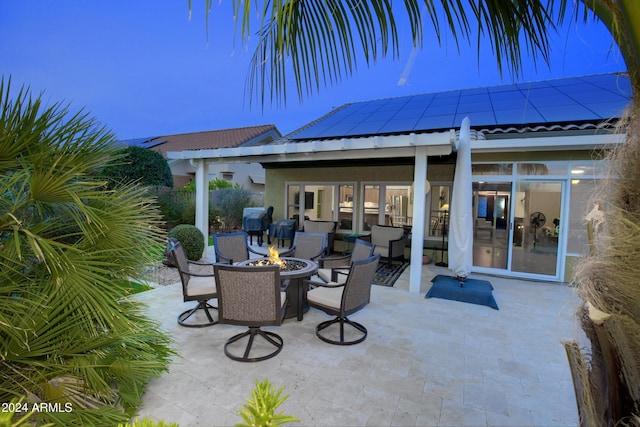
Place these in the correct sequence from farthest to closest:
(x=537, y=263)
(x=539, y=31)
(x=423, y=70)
Answer: (x=537, y=263), (x=423, y=70), (x=539, y=31)

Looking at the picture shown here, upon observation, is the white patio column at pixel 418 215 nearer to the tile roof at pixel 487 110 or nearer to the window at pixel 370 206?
the tile roof at pixel 487 110

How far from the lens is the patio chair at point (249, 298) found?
3348 millimetres

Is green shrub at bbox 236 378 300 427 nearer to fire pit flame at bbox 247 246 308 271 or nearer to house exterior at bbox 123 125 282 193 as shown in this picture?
fire pit flame at bbox 247 246 308 271

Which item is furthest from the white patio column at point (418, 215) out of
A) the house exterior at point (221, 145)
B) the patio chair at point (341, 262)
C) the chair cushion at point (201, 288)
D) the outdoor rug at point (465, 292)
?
the house exterior at point (221, 145)

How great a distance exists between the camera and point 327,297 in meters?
4.10

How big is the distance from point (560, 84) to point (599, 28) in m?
11.7

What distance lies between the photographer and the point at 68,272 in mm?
2006

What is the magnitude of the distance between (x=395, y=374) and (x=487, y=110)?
8423mm

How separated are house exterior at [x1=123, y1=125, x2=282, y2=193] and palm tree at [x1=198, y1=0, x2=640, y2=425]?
1752cm

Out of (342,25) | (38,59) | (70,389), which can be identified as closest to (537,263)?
(342,25)

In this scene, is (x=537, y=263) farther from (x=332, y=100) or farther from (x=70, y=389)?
(x=70, y=389)

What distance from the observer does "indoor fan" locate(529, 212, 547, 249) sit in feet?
→ 23.3

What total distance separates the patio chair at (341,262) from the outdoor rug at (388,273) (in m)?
1.28

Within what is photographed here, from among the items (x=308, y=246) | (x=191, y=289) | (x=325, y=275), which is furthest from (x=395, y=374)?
(x=308, y=246)
